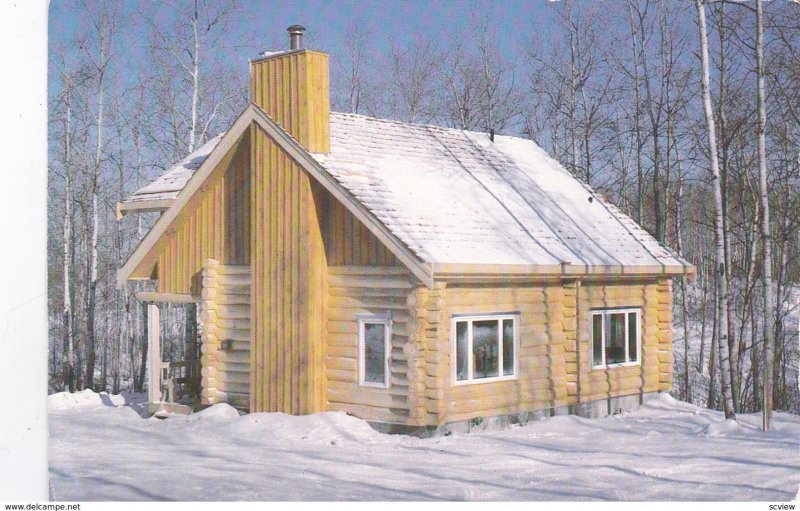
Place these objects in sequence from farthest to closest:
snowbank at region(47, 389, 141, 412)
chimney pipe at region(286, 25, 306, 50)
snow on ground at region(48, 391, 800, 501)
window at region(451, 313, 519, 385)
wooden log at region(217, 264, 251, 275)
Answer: snowbank at region(47, 389, 141, 412) → wooden log at region(217, 264, 251, 275) → chimney pipe at region(286, 25, 306, 50) → window at region(451, 313, 519, 385) → snow on ground at region(48, 391, 800, 501)

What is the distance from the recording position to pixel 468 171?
61.1 ft

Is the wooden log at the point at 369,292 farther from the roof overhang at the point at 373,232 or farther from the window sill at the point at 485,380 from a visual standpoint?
the window sill at the point at 485,380

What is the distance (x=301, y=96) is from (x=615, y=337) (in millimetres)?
7510

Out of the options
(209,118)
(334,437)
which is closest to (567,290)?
(334,437)

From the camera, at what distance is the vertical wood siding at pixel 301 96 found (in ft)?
53.1

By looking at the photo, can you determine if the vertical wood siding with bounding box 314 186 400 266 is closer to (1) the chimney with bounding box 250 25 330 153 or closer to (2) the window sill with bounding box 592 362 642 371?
(1) the chimney with bounding box 250 25 330 153

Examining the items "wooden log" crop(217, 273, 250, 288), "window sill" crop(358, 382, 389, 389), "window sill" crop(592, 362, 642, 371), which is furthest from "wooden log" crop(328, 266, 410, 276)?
"window sill" crop(592, 362, 642, 371)

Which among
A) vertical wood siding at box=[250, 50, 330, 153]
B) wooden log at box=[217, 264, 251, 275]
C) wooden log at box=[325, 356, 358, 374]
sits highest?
vertical wood siding at box=[250, 50, 330, 153]

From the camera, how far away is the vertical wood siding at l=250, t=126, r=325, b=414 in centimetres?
1558

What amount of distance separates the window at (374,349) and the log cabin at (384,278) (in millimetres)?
25

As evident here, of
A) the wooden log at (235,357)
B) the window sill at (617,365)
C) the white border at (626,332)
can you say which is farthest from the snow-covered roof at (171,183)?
the window sill at (617,365)

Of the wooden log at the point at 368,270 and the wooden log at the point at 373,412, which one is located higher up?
the wooden log at the point at 368,270

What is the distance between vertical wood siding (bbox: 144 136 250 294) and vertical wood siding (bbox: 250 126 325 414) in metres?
0.69
